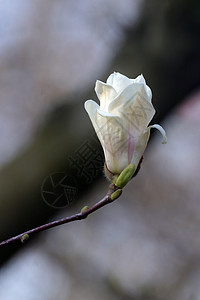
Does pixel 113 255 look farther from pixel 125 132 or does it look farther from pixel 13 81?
pixel 125 132

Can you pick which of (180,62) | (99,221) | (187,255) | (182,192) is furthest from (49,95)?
(180,62)

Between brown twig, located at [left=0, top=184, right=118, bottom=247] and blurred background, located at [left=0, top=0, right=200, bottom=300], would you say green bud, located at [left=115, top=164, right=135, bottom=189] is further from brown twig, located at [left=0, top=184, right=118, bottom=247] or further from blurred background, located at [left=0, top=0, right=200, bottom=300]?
blurred background, located at [left=0, top=0, right=200, bottom=300]

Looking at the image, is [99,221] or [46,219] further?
[99,221]

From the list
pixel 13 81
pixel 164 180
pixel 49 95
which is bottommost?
pixel 164 180

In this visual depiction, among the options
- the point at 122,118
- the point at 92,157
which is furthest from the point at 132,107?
the point at 92,157

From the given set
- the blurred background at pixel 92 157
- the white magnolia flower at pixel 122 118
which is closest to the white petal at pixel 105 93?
the white magnolia flower at pixel 122 118

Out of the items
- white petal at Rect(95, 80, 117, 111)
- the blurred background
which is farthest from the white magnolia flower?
the blurred background

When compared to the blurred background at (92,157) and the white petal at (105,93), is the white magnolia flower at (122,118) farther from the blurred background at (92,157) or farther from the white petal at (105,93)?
the blurred background at (92,157)
